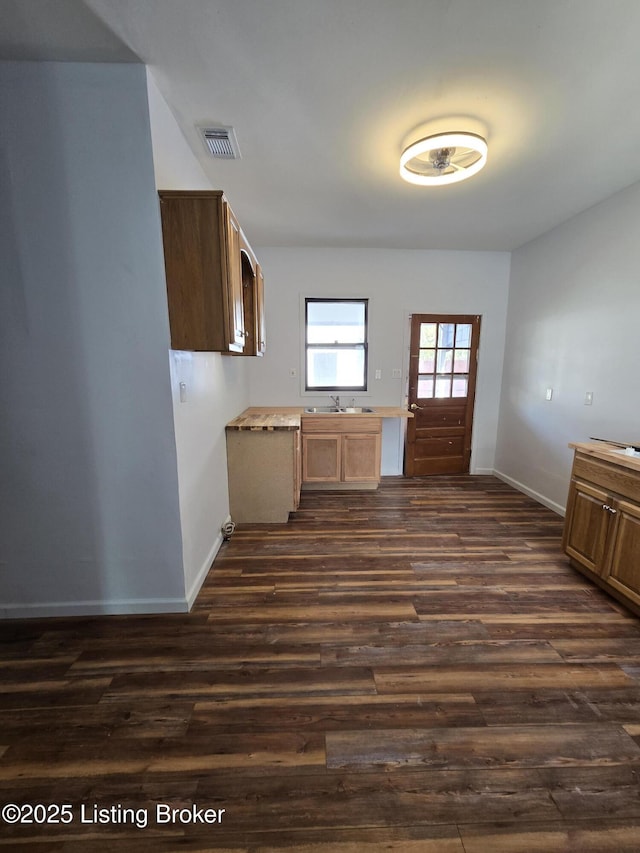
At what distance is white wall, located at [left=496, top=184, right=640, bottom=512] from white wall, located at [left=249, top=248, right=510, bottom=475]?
25cm

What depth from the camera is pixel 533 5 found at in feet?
4.14

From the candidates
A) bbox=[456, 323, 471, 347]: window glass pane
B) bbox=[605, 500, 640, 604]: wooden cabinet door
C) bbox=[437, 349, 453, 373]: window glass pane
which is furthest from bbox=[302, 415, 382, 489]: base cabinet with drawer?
bbox=[605, 500, 640, 604]: wooden cabinet door

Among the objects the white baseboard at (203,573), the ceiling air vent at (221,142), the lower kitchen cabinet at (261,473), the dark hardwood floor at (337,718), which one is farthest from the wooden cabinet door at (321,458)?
the ceiling air vent at (221,142)

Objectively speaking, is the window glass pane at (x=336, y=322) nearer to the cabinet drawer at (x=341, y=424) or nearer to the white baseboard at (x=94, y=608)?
the cabinet drawer at (x=341, y=424)

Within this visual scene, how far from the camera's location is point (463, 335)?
4164mm

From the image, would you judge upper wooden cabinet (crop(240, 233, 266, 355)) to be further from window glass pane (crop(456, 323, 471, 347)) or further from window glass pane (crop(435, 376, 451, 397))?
window glass pane (crop(456, 323, 471, 347))

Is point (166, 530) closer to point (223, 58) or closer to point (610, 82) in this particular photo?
point (223, 58)

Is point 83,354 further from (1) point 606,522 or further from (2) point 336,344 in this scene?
(1) point 606,522

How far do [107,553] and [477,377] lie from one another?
427 cm

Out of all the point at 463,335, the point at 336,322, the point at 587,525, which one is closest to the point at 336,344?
the point at 336,322

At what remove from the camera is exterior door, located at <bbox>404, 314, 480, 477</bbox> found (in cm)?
412

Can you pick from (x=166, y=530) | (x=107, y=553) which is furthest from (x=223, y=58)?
(x=107, y=553)

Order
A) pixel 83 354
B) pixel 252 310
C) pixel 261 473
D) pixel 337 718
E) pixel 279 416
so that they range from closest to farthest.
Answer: pixel 337 718
pixel 83 354
pixel 252 310
pixel 261 473
pixel 279 416

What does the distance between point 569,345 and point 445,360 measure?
1305 mm
